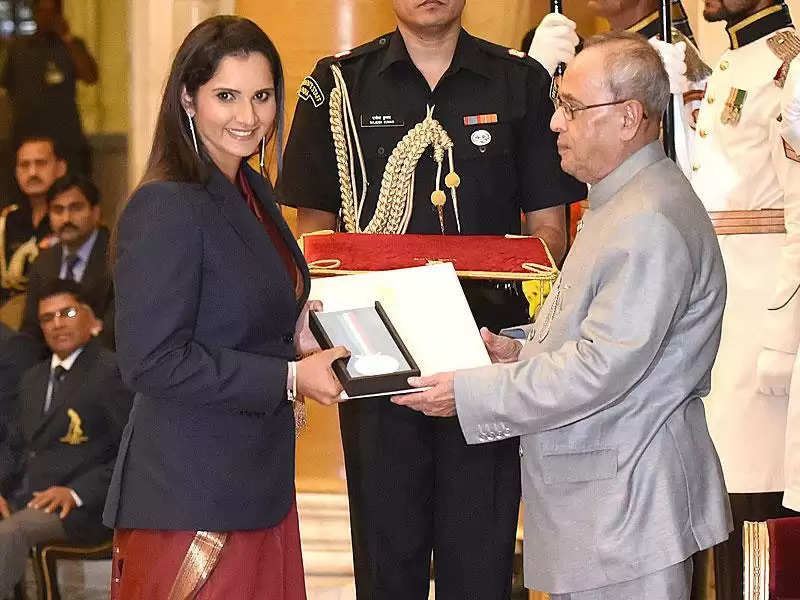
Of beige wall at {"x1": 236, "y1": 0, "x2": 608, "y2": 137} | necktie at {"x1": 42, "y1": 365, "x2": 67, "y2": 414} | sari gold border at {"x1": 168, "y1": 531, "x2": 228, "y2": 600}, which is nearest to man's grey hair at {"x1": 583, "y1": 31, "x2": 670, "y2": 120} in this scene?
sari gold border at {"x1": 168, "y1": 531, "x2": 228, "y2": 600}

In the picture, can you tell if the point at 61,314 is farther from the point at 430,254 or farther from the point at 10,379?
the point at 430,254

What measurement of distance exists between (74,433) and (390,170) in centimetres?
191

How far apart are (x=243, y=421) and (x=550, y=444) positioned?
1.86ft

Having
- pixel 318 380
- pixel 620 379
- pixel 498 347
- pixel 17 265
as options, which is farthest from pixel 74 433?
pixel 620 379

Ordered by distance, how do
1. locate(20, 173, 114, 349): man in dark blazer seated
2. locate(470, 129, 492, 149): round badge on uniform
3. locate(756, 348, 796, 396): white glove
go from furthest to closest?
locate(20, 173, 114, 349): man in dark blazer seated → locate(756, 348, 796, 396): white glove → locate(470, 129, 492, 149): round badge on uniform

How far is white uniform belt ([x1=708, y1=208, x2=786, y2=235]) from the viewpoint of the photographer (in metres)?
3.75

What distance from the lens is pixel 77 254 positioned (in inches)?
211

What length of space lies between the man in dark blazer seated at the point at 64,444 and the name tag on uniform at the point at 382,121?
5.93 ft

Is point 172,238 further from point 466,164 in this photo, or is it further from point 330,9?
point 330,9

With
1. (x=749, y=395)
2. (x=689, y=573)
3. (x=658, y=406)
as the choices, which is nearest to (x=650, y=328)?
(x=658, y=406)

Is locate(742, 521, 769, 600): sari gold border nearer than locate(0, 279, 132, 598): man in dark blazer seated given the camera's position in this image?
Yes

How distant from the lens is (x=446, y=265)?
2.85 meters

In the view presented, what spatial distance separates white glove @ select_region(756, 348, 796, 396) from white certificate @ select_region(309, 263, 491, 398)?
1142mm

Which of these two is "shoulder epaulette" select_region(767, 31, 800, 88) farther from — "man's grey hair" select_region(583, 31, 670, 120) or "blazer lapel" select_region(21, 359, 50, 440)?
"blazer lapel" select_region(21, 359, 50, 440)
